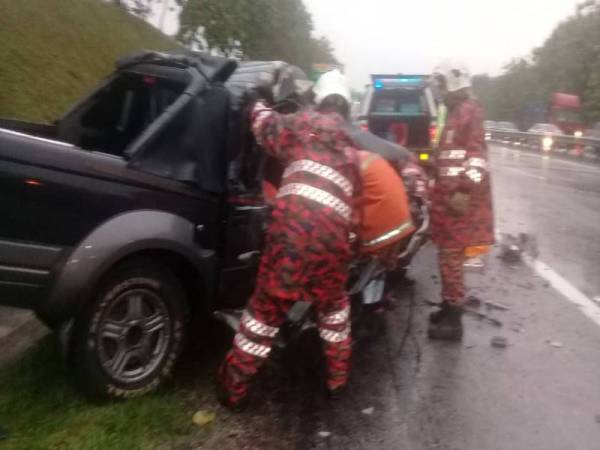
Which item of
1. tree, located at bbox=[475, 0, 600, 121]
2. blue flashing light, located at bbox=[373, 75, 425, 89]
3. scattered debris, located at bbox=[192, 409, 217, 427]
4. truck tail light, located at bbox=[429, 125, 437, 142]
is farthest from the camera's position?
tree, located at bbox=[475, 0, 600, 121]

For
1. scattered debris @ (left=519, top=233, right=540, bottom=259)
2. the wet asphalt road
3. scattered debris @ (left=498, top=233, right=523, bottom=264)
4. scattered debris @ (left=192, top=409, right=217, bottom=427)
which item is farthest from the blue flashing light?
scattered debris @ (left=192, top=409, right=217, bottom=427)

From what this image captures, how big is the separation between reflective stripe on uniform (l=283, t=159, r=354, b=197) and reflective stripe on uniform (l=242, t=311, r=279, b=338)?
83 centimetres

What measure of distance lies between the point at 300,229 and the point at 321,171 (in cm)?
33

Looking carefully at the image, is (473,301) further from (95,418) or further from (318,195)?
(95,418)

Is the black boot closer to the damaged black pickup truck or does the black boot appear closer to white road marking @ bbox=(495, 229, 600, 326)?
white road marking @ bbox=(495, 229, 600, 326)

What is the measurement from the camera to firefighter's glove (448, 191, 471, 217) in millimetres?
5391

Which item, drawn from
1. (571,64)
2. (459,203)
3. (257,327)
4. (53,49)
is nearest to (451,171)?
(459,203)

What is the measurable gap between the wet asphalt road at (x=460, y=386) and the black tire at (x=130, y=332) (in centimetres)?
63

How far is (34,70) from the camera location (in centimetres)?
1193

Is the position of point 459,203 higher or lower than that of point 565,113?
higher

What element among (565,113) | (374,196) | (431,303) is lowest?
(565,113)

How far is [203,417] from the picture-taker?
13.2 ft

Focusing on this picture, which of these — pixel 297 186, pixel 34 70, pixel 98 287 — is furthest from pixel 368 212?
Answer: pixel 34 70

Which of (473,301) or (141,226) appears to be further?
(473,301)
